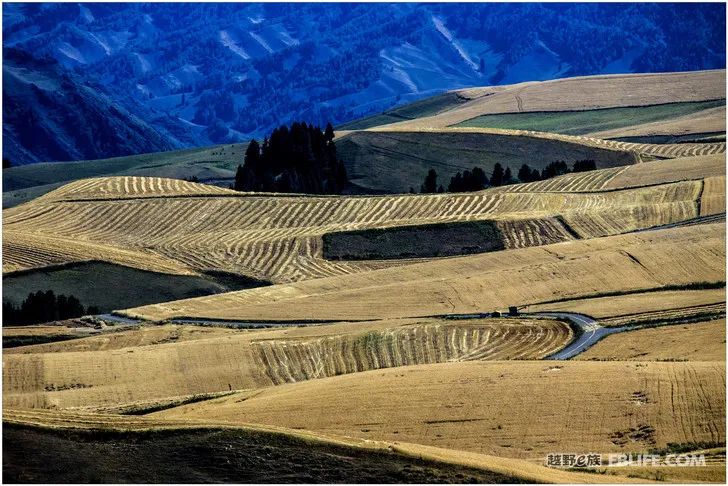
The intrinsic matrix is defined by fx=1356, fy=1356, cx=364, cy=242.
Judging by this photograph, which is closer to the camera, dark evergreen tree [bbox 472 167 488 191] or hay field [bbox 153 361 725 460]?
hay field [bbox 153 361 725 460]

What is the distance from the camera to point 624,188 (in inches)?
4823

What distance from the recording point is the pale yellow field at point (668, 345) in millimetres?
60278

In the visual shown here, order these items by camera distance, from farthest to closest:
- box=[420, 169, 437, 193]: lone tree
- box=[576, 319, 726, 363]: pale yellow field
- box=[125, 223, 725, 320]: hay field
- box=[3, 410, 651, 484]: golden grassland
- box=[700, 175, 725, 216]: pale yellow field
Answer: box=[420, 169, 437, 193]: lone tree → box=[700, 175, 725, 216]: pale yellow field → box=[125, 223, 725, 320]: hay field → box=[576, 319, 726, 363]: pale yellow field → box=[3, 410, 651, 484]: golden grassland

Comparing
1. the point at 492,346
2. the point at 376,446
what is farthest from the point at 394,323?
the point at 376,446

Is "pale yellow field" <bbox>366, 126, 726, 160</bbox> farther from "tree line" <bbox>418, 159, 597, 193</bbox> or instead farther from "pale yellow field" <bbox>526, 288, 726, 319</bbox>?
"pale yellow field" <bbox>526, 288, 726, 319</bbox>

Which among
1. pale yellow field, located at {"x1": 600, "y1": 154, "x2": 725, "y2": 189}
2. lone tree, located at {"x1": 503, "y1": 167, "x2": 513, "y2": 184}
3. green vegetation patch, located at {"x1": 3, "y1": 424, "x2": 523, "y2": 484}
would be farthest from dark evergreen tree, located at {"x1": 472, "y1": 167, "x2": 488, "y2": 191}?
green vegetation patch, located at {"x1": 3, "y1": 424, "x2": 523, "y2": 484}

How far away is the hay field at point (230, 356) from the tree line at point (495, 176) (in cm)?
6533

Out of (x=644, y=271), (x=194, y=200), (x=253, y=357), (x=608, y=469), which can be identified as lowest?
(x=608, y=469)

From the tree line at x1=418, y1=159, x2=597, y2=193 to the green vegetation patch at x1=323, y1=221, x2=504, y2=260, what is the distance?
102 ft

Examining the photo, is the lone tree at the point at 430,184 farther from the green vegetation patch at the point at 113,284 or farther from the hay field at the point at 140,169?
the green vegetation patch at the point at 113,284

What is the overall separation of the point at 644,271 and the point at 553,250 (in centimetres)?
1012

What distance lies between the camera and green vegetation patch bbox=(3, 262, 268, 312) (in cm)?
8888

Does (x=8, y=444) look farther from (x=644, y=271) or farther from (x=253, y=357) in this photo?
(x=644, y=271)

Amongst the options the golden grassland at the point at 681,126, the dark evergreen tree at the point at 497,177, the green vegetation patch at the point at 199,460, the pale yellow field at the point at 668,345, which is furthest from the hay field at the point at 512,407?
the golden grassland at the point at 681,126
